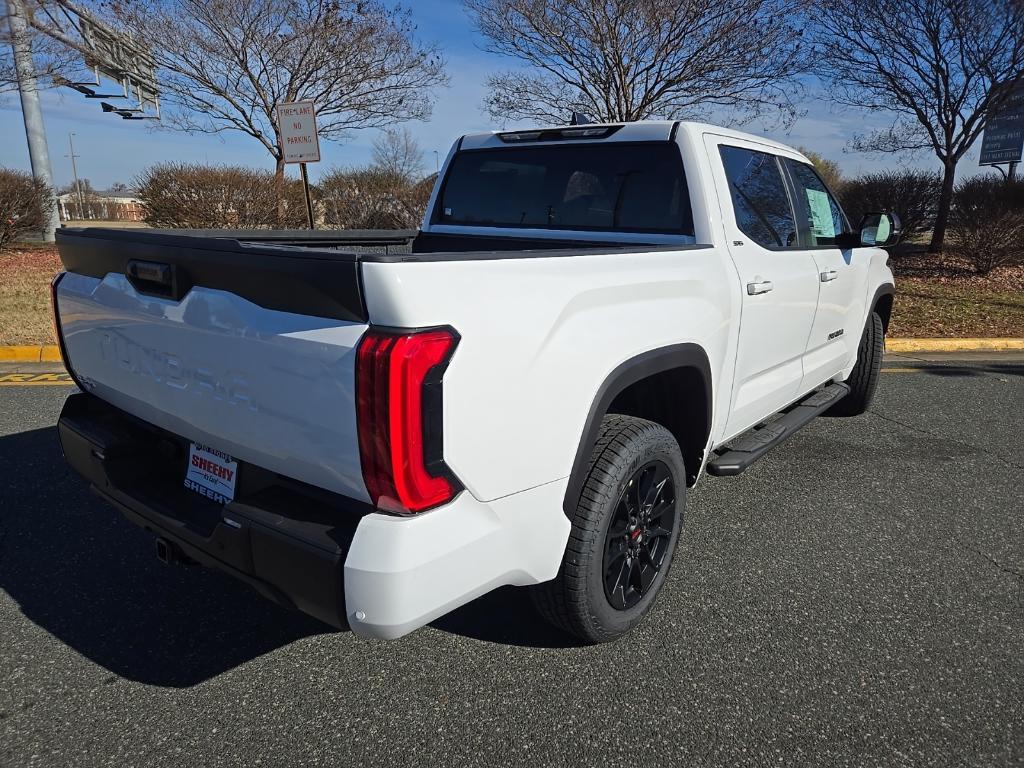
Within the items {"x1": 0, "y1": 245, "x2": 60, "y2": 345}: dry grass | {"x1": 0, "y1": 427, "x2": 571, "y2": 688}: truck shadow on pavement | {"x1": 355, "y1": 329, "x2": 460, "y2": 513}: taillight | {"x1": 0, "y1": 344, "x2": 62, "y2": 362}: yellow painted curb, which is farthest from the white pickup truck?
{"x1": 0, "y1": 245, "x2": 60, "y2": 345}: dry grass

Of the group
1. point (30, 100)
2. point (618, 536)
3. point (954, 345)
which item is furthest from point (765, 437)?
point (30, 100)

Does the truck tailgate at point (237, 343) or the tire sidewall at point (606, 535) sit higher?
the truck tailgate at point (237, 343)

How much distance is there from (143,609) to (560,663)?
63.1 inches

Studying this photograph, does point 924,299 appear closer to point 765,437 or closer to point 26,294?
point 765,437

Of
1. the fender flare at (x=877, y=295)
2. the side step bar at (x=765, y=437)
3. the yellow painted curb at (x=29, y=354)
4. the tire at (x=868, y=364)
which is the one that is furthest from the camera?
the yellow painted curb at (x=29, y=354)

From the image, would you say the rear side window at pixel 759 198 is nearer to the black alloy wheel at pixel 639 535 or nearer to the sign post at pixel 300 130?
the black alloy wheel at pixel 639 535

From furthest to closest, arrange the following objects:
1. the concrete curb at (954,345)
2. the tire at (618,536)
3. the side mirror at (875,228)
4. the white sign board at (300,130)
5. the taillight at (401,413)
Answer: the white sign board at (300,130) < the concrete curb at (954,345) < the side mirror at (875,228) < the tire at (618,536) < the taillight at (401,413)

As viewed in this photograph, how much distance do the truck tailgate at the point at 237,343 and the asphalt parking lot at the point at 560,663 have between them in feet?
2.69

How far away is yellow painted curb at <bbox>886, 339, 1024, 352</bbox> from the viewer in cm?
768

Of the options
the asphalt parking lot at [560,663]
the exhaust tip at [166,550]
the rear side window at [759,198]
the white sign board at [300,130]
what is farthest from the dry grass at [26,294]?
the rear side window at [759,198]

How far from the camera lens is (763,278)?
312cm

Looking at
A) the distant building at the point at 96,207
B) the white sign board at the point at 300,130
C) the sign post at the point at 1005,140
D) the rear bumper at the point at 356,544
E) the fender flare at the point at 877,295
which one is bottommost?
the distant building at the point at 96,207

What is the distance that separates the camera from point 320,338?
170cm

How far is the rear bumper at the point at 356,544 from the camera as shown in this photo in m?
1.70
